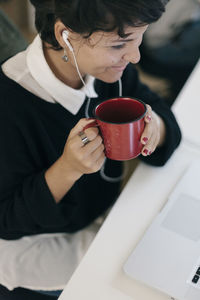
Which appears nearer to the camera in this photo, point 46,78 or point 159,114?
point 46,78

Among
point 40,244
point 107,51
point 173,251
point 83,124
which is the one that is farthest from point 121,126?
point 40,244

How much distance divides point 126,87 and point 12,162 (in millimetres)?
418

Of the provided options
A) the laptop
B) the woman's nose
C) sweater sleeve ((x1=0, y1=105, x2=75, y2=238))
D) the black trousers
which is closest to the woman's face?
the woman's nose

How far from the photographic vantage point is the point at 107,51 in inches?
33.6

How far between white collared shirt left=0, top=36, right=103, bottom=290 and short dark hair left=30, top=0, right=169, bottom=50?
7.1 inches

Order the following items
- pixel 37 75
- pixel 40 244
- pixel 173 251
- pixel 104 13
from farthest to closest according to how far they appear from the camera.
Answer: pixel 40 244 → pixel 37 75 → pixel 173 251 → pixel 104 13

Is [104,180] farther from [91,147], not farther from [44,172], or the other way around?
[91,147]

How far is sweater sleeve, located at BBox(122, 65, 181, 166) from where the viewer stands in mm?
1040

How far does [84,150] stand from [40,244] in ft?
1.30

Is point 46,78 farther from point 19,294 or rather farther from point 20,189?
point 19,294

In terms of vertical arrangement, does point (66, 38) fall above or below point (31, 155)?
above

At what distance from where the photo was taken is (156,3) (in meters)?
0.78

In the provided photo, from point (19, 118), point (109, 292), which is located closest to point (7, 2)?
point (19, 118)

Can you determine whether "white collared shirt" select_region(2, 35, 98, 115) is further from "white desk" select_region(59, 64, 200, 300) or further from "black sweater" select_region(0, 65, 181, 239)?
"white desk" select_region(59, 64, 200, 300)
